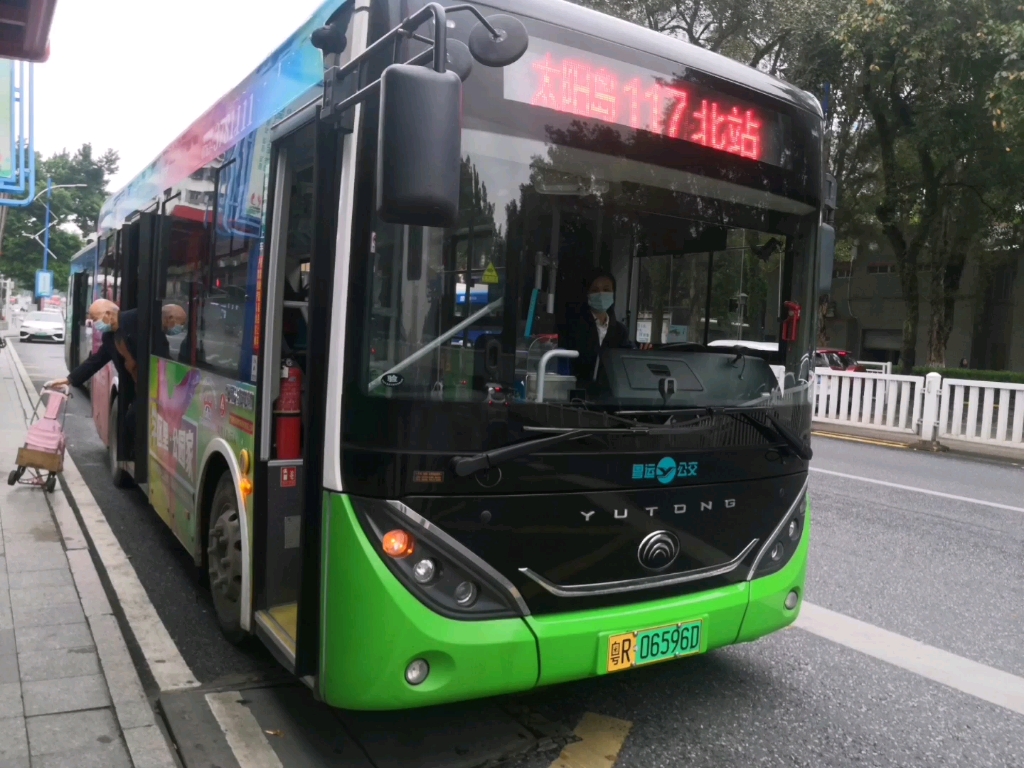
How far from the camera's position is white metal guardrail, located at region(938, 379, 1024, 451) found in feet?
42.9

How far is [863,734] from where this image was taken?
3.90 m

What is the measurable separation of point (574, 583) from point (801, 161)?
7.19 ft

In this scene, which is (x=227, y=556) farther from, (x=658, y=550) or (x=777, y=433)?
(x=777, y=433)

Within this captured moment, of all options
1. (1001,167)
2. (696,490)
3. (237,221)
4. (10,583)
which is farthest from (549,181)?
(1001,167)

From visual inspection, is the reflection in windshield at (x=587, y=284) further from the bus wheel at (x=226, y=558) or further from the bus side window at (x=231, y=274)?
the bus wheel at (x=226, y=558)

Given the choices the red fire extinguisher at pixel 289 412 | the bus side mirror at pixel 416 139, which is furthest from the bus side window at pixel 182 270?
the bus side mirror at pixel 416 139

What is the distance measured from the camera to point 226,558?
4.53m

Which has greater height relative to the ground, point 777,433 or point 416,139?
point 416,139

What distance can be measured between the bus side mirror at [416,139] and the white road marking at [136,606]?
259cm

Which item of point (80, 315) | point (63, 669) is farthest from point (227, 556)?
point (80, 315)

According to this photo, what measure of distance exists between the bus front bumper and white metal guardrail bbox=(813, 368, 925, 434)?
40.3 ft

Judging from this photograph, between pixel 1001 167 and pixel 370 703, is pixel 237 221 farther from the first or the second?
pixel 1001 167

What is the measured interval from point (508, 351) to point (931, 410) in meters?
12.2

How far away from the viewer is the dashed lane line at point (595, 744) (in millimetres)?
3529
